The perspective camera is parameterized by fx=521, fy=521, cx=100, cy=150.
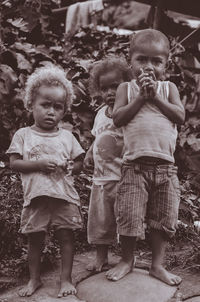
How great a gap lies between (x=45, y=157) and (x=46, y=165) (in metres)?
0.10

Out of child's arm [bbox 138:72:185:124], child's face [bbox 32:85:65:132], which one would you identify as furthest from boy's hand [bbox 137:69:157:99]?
child's face [bbox 32:85:65:132]

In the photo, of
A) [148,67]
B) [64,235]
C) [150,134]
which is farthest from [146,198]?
[148,67]

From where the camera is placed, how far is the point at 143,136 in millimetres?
3254

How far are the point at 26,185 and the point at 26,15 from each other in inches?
139

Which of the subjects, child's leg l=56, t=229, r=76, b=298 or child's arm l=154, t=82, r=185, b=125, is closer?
child's arm l=154, t=82, r=185, b=125

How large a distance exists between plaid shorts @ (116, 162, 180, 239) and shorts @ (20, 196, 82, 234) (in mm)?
311

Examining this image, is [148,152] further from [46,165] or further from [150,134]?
[46,165]

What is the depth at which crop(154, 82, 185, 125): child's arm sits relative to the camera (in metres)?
3.24

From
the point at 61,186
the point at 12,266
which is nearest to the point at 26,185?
the point at 61,186

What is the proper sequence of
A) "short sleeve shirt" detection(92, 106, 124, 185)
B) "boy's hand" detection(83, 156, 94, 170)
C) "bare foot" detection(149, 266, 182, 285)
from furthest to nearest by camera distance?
"boy's hand" detection(83, 156, 94, 170)
"short sleeve shirt" detection(92, 106, 124, 185)
"bare foot" detection(149, 266, 182, 285)

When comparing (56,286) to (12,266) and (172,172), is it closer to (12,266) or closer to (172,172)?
(12,266)

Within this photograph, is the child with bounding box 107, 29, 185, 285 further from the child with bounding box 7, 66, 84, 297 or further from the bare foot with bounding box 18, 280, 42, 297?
the bare foot with bounding box 18, 280, 42, 297

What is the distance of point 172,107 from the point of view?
3.28m

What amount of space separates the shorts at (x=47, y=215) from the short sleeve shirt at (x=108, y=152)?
1.11ft
